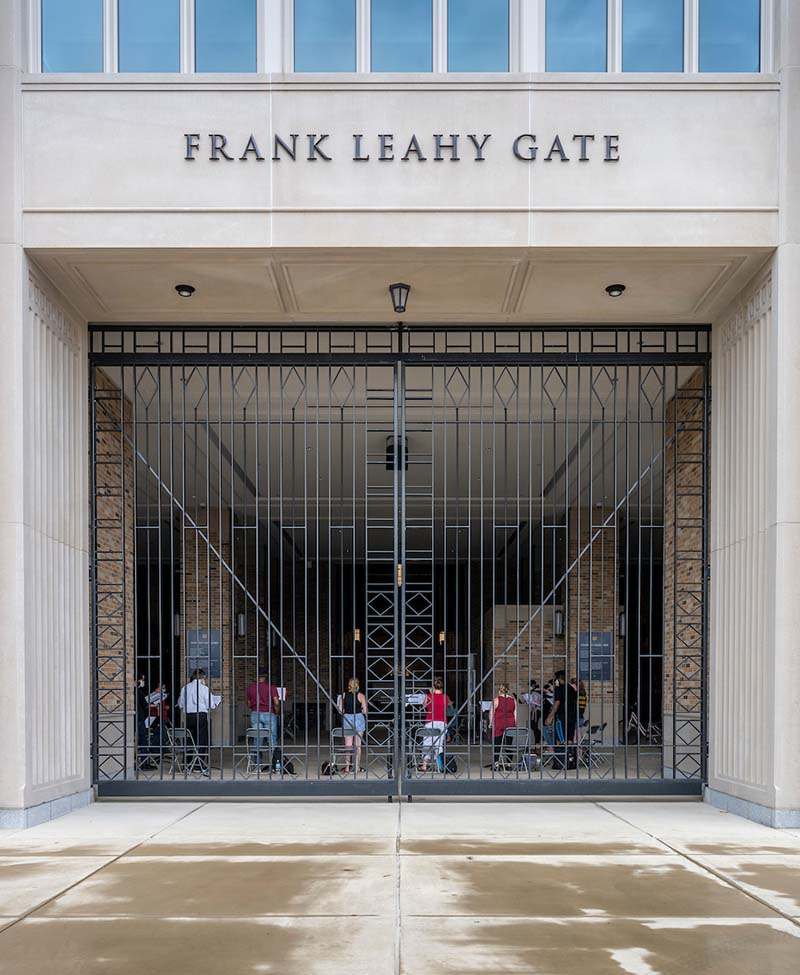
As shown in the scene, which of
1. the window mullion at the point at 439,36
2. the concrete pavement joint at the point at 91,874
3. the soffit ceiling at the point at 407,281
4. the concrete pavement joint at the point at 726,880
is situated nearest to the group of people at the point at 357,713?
the concrete pavement joint at the point at 91,874

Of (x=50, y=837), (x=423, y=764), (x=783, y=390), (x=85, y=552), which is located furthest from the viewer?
(x=423, y=764)

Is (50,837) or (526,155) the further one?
(526,155)

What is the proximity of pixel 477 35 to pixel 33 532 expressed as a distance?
616 centimetres

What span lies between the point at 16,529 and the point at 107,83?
4.11 m

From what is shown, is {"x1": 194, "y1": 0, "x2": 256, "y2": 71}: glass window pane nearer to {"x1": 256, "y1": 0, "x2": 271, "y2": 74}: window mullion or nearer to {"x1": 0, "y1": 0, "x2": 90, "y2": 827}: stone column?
{"x1": 256, "y1": 0, "x2": 271, "y2": 74}: window mullion

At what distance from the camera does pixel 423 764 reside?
38.7ft

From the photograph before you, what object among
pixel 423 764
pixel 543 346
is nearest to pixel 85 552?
pixel 423 764

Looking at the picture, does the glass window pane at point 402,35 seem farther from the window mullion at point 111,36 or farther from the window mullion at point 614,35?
the window mullion at point 111,36

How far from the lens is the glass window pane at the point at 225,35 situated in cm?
970

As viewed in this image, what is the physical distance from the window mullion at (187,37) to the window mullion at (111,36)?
605mm

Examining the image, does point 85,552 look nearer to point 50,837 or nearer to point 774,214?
point 50,837

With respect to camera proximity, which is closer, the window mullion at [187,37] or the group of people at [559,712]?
the window mullion at [187,37]

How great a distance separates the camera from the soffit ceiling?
31.4 feet

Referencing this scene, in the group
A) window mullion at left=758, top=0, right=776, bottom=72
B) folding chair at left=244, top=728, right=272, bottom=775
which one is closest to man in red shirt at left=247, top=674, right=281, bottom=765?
folding chair at left=244, top=728, right=272, bottom=775
